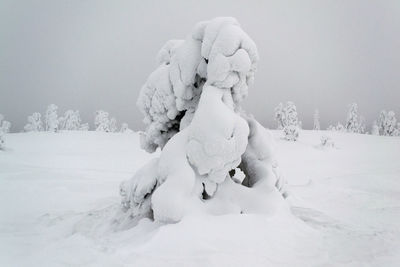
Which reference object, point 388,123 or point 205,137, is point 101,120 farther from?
point 205,137

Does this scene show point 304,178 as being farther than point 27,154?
No

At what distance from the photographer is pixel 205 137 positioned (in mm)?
5746

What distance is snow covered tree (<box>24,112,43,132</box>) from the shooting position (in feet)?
157

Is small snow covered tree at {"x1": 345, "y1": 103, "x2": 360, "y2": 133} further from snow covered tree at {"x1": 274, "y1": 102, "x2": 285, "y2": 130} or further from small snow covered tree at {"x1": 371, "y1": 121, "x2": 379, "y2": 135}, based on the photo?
snow covered tree at {"x1": 274, "y1": 102, "x2": 285, "y2": 130}

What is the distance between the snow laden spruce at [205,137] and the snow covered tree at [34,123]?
45030 mm

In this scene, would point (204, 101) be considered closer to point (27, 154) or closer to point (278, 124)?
point (27, 154)

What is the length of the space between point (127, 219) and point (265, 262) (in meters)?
3.47

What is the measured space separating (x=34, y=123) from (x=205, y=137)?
47.8m

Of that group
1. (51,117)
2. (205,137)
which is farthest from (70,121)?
(205,137)

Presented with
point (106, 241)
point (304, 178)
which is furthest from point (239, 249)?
point (304, 178)

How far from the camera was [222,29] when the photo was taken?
6484 mm

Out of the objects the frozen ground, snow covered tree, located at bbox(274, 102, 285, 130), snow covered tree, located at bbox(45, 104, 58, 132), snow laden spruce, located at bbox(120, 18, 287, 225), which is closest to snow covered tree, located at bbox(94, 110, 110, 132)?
snow covered tree, located at bbox(45, 104, 58, 132)

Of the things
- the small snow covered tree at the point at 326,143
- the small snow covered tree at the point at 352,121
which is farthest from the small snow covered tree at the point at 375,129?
the small snow covered tree at the point at 326,143

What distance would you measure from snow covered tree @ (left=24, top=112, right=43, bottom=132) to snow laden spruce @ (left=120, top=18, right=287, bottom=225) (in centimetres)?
4503
